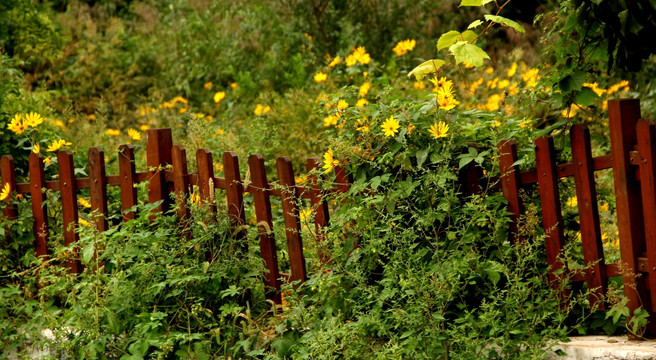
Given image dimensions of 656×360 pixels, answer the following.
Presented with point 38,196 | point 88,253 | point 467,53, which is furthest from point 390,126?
Answer: point 38,196

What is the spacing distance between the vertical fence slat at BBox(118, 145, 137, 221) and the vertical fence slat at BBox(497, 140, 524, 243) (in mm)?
1924

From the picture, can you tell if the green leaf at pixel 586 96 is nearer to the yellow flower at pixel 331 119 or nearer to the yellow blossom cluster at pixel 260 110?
the yellow flower at pixel 331 119

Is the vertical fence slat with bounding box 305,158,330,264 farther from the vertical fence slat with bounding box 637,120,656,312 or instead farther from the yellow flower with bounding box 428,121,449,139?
the vertical fence slat with bounding box 637,120,656,312

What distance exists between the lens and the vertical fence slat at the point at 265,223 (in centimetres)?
363

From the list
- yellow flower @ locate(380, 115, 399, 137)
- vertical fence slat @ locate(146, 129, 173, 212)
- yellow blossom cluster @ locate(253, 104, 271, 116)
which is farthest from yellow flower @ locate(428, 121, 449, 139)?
yellow blossom cluster @ locate(253, 104, 271, 116)

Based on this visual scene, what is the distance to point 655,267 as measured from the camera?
289 centimetres

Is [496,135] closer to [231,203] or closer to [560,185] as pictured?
[560,185]

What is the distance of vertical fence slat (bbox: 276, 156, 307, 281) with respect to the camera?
3547 millimetres

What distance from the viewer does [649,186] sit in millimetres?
2869

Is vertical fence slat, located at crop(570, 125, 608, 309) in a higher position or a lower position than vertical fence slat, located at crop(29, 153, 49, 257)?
lower

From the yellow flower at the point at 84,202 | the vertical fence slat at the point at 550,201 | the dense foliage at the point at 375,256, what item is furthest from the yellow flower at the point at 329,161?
the yellow flower at the point at 84,202

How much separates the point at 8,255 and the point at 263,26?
15.9 ft

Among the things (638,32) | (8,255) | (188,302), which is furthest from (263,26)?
(638,32)

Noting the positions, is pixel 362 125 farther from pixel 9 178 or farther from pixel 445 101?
pixel 9 178
